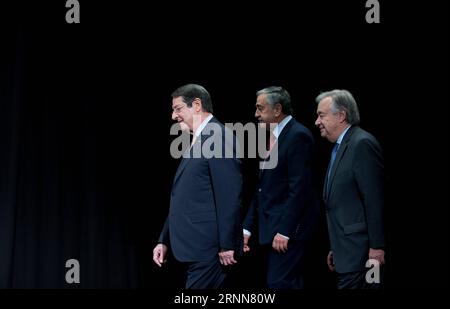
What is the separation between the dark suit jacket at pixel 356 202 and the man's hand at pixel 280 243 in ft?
1.09

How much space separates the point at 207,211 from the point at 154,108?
151 centimetres

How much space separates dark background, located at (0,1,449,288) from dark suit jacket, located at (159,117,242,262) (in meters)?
1.28

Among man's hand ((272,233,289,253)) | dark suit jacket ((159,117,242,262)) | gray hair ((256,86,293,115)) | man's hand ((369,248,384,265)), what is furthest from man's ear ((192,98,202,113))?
man's hand ((369,248,384,265))

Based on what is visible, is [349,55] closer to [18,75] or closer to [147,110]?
[147,110]

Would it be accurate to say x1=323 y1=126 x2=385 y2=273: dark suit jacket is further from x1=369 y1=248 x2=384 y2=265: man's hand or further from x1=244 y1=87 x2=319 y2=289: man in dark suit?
x1=244 y1=87 x2=319 y2=289: man in dark suit

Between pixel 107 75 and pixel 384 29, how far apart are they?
1.83 metres

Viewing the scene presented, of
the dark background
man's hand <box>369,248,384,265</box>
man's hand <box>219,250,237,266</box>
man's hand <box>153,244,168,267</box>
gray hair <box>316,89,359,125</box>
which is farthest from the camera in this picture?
the dark background

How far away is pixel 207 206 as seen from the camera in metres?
2.59

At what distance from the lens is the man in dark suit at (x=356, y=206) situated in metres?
2.42

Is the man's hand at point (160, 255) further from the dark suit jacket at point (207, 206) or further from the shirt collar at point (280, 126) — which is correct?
the shirt collar at point (280, 126)

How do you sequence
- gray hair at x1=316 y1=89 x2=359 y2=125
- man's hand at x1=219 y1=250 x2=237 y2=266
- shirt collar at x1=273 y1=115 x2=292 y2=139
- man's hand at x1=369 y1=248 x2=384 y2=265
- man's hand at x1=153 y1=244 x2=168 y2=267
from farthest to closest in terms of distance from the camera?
shirt collar at x1=273 y1=115 x2=292 y2=139
man's hand at x1=153 y1=244 x2=168 y2=267
gray hair at x1=316 y1=89 x2=359 y2=125
man's hand at x1=219 y1=250 x2=237 y2=266
man's hand at x1=369 y1=248 x2=384 y2=265

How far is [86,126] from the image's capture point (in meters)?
3.73

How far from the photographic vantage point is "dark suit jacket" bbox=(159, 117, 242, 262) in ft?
8.30

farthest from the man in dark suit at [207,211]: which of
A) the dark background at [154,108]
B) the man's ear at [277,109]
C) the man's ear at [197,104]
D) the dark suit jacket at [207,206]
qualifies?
the dark background at [154,108]
